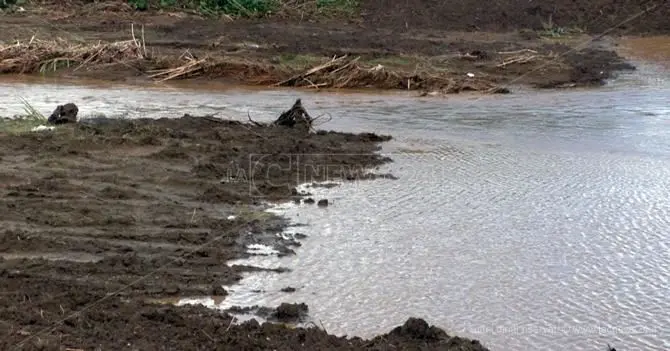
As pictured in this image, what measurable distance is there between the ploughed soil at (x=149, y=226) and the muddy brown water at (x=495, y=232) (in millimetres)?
323

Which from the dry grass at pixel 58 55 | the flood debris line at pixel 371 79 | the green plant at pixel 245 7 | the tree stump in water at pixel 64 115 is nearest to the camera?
the tree stump in water at pixel 64 115

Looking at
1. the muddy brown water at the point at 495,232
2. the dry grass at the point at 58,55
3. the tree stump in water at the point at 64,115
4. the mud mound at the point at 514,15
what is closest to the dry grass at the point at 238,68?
the dry grass at the point at 58,55

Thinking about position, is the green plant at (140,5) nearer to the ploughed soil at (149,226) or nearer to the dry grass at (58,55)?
the dry grass at (58,55)

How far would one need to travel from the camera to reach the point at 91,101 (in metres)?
12.2

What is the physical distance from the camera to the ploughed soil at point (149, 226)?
4.44m

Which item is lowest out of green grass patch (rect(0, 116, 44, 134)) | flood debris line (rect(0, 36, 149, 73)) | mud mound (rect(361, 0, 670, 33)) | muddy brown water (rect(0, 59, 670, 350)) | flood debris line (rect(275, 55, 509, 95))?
muddy brown water (rect(0, 59, 670, 350))

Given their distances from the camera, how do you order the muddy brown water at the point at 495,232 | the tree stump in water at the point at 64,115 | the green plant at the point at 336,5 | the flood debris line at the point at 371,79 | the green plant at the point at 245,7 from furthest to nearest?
the green plant at the point at 336,5 → the green plant at the point at 245,7 → the flood debris line at the point at 371,79 → the tree stump in water at the point at 64,115 → the muddy brown water at the point at 495,232

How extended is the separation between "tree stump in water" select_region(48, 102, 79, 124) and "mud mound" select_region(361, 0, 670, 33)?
11.0 m

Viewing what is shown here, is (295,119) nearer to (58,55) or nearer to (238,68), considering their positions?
(238,68)

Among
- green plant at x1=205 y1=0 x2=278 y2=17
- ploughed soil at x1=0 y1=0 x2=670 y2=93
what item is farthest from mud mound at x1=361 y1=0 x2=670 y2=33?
green plant at x1=205 y1=0 x2=278 y2=17

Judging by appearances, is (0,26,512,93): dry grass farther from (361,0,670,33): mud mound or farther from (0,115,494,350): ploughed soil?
(0,115,494,350): ploughed soil

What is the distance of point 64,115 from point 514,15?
41.3 ft

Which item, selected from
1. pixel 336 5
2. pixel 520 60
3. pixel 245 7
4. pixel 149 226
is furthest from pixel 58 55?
pixel 149 226

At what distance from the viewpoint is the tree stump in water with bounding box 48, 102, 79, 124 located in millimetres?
9391
